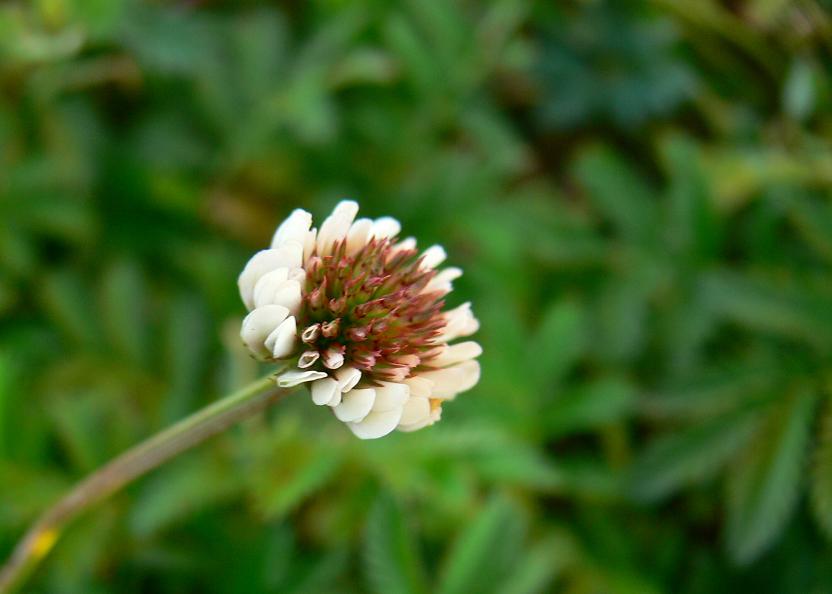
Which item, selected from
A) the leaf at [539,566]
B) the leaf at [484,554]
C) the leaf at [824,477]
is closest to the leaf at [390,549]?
the leaf at [484,554]

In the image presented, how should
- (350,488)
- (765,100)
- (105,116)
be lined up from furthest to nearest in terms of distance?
(765,100) → (105,116) → (350,488)

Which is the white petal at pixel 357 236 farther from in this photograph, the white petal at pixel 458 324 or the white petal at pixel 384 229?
the white petal at pixel 458 324

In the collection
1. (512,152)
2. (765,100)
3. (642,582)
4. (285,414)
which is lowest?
(642,582)

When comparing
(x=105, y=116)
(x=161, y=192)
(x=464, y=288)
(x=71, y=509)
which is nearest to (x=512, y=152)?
(x=464, y=288)

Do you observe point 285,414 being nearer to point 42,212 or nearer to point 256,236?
point 256,236

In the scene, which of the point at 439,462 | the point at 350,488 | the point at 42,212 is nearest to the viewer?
the point at 439,462

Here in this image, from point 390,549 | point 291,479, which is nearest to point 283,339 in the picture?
point 390,549
